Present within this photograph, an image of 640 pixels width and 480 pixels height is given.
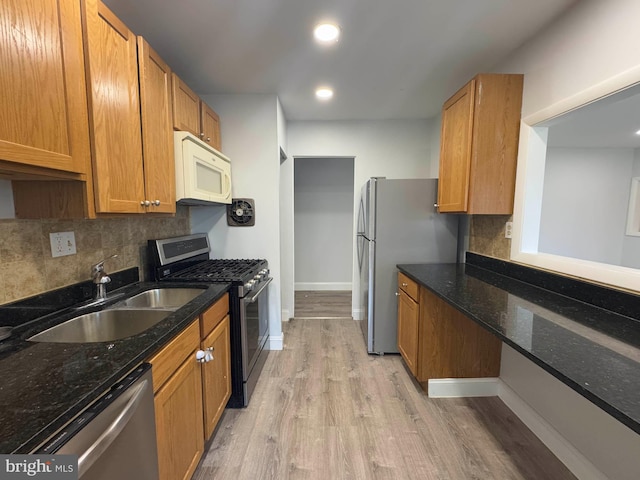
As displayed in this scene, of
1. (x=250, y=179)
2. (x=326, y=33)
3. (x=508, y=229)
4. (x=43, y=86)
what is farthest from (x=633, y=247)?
(x=43, y=86)

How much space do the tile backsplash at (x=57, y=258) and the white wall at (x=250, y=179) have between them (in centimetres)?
74

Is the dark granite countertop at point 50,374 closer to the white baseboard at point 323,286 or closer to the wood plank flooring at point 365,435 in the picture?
the wood plank flooring at point 365,435

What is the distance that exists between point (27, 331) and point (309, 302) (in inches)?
136

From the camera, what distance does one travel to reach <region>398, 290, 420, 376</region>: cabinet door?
6.91 ft

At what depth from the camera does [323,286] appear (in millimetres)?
4953

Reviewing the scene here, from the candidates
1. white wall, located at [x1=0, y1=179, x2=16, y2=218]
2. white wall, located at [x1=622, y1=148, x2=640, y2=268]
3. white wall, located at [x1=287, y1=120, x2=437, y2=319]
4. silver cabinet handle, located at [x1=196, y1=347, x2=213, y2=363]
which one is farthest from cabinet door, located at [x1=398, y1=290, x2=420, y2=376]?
white wall, located at [x1=622, y1=148, x2=640, y2=268]

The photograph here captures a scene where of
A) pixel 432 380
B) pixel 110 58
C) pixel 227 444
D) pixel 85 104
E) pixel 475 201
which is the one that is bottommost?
pixel 227 444

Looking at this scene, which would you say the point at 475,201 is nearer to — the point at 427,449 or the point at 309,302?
the point at 427,449

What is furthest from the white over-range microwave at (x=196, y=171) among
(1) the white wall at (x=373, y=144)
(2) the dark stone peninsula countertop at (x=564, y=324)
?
(2) the dark stone peninsula countertop at (x=564, y=324)

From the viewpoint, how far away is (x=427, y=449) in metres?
1.62

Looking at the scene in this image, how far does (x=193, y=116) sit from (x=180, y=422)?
1.97 meters

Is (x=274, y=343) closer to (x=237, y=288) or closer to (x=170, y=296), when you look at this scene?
(x=237, y=288)

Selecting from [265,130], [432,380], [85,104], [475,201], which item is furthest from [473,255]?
[85,104]

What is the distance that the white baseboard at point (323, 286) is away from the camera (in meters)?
4.94
